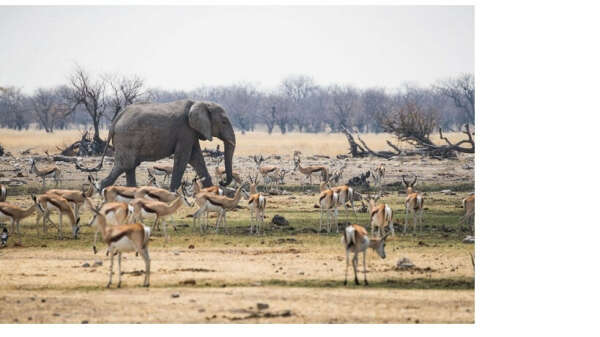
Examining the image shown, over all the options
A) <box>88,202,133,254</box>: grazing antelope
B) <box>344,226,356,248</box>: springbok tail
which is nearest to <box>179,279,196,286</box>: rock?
<box>344,226,356,248</box>: springbok tail

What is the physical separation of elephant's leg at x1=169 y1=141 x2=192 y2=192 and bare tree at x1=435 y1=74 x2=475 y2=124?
6932 millimetres

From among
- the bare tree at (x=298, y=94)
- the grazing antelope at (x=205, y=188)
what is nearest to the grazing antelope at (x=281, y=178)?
the grazing antelope at (x=205, y=188)

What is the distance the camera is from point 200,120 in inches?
955

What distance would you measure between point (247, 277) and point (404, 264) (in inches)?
102

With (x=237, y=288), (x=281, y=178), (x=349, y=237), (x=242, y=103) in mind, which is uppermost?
(x=242, y=103)

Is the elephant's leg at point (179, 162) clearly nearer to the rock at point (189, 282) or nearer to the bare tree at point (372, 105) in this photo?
the rock at point (189, 282)

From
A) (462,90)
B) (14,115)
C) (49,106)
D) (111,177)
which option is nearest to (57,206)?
(111,177)

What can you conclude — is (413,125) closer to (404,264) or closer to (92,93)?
(404,264)

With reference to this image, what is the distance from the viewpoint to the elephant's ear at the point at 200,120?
2425 cm
